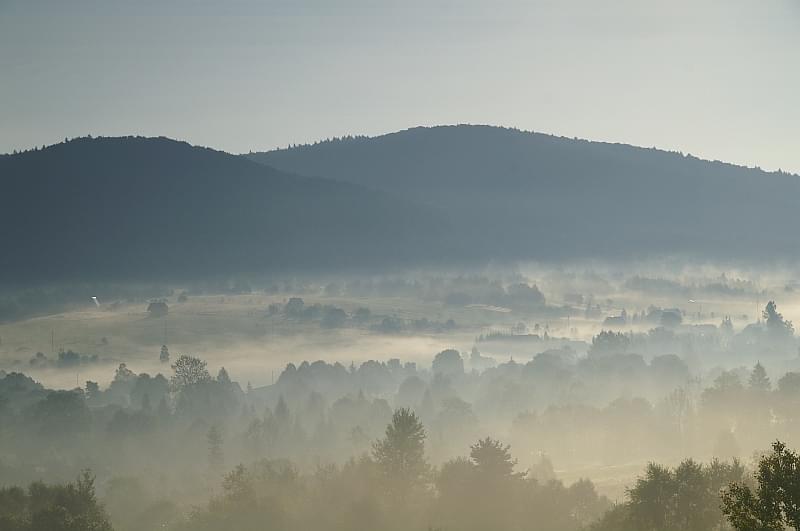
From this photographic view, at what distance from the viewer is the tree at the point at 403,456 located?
138m

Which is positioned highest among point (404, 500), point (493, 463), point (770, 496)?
point (770, 496)

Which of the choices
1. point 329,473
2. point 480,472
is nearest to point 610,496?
point 480,472

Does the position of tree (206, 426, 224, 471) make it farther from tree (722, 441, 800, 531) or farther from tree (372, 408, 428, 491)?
tree (722, 441, 800, 531)

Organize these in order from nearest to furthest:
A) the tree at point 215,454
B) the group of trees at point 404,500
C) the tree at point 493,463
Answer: the group of trees at point 404,500 → the tree at point 493,463 → the tree at point 215,454

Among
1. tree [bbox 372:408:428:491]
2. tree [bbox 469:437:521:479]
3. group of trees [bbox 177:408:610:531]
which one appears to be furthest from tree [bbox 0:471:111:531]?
tree [bbox 469:437:521:479]

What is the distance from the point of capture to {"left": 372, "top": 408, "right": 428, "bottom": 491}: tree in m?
138

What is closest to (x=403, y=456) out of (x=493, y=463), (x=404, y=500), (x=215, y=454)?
(x=404, y=500)

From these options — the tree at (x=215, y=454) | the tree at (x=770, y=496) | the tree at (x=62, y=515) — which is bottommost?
the tree at (x=215, y=454)

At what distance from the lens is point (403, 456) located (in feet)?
466

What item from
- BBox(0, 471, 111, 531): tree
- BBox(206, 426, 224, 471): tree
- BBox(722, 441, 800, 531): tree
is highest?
BBox(722, 441, 800, 531): tree

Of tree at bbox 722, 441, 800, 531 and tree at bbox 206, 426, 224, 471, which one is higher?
tree at bbox 722, 441, 800, 531

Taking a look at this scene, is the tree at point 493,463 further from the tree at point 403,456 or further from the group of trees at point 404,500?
the tree at point 403,456

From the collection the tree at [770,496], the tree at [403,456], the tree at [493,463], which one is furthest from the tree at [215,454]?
the tree at [770,496]

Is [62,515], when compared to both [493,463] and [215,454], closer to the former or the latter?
[493,463]
